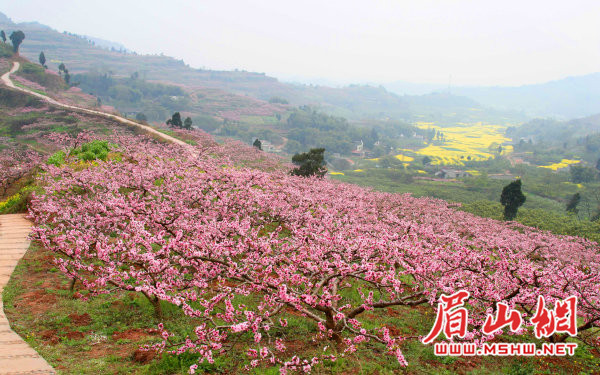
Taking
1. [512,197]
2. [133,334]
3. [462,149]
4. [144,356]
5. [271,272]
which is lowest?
[133,334]

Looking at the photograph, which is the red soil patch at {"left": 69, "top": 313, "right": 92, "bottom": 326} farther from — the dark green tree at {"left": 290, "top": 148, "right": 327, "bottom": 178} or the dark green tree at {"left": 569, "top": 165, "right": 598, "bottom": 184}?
the dark green tree at {"left": 569, "top": 165, "right": 598, "bottom": 184}

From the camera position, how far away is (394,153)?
482ft

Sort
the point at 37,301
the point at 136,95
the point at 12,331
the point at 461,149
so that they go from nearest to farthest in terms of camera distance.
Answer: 1. the point at 12,331
2. the point at 37,301
3. the point at 136,95
4. the point at 461,149

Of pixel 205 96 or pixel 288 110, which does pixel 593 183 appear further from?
pixel 205 96

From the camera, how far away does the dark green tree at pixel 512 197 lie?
38469 millimetres

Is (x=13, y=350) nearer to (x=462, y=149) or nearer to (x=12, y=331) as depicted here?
(x=12, y=331)

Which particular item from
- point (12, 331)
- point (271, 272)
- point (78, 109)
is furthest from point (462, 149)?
point (12, 331)

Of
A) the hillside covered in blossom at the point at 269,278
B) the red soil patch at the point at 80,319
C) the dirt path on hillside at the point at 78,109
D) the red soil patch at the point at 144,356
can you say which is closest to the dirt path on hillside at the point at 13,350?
the red soil patch at the point at 80,319

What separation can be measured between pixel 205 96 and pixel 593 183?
518ft

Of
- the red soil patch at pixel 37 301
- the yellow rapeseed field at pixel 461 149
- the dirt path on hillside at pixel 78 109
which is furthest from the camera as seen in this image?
the yellow rapeseed field at pixel 461 149

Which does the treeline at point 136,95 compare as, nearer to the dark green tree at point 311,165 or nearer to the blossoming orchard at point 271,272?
the dark green tree at point 311,165

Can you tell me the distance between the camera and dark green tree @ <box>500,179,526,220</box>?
3847 cm

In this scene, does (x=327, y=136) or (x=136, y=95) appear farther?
(x=136, y=95)

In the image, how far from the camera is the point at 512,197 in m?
38.9
